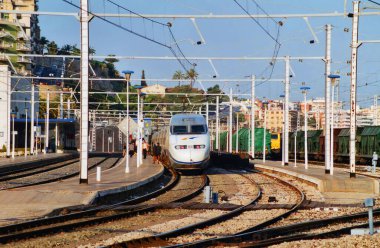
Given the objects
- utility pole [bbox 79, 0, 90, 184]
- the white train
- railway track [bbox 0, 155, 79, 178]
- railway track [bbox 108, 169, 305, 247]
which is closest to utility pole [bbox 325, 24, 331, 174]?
the white train

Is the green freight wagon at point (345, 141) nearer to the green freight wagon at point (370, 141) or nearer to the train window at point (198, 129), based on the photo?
the green freight wagon at point (370, 141)

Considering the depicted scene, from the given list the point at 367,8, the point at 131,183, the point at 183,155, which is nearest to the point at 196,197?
the point at 131,183

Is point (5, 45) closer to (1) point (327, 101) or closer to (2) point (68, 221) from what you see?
(1) point (327, 101)

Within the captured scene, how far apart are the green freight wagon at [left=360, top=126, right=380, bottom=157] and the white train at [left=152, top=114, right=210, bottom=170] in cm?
1581

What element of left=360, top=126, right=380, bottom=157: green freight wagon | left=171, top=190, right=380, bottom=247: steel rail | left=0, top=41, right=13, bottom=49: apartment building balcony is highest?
left=0, top=41, right=13, bottom=49: apartment building balcony

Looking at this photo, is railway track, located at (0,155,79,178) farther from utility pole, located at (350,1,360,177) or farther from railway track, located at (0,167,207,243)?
railway track, located at (0,167,207,243)

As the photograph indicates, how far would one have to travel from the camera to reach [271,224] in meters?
16.3

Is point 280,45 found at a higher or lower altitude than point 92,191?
higher

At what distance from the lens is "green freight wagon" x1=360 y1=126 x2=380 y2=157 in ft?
164

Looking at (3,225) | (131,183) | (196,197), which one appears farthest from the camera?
(131,183)

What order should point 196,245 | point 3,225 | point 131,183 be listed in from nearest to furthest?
point 196,245, point 3,225, point 131,183

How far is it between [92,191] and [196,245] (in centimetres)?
1145

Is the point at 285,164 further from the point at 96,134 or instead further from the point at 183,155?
the point at 96,134

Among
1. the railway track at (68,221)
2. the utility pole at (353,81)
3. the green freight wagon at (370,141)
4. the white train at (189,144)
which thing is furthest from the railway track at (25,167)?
the green freight wagon at (370,141)
